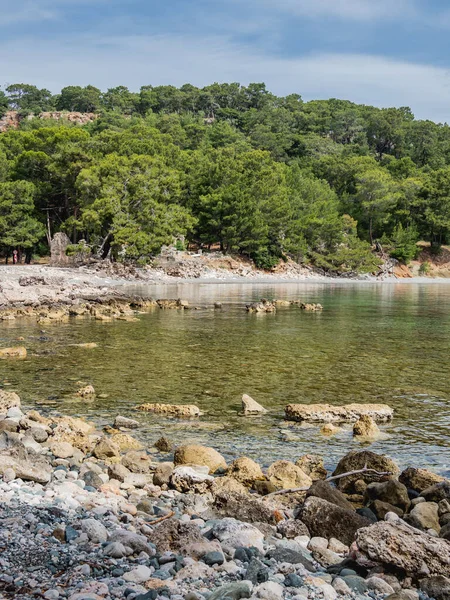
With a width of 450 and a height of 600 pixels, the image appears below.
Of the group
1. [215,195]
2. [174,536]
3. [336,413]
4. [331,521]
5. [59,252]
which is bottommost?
[336,413]

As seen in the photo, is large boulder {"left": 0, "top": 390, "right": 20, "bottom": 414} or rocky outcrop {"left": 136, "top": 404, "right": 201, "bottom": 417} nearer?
large boulder {"left": 0, "top": 390, "right": 20, "bottom": 414}

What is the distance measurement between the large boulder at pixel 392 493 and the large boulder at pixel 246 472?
1562mm

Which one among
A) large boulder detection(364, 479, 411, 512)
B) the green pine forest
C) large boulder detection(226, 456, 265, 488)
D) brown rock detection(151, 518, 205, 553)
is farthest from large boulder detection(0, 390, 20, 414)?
the green pine forest

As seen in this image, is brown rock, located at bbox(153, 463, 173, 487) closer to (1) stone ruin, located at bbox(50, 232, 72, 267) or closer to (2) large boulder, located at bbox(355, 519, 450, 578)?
(2) large boulder, located at bbox(355, 519, 450, 578)

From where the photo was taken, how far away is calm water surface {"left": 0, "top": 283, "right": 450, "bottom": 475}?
10.4 meters

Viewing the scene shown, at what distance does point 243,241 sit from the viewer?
68.9m

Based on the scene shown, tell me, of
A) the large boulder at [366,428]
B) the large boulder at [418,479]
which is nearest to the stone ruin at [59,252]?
the large boulder at [366,428]

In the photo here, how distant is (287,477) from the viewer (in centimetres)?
800

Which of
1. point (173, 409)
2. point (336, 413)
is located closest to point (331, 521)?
point (336, 413)

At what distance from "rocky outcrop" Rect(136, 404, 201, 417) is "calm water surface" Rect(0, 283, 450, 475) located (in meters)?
0.29

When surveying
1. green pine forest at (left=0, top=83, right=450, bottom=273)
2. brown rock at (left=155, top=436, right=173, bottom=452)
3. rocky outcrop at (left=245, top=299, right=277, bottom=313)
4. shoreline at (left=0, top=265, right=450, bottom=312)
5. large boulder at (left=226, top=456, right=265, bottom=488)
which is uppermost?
green pine forest at (left=0, top=83, right=450, bottom=273)

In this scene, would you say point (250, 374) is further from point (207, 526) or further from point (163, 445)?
point (207, 526)

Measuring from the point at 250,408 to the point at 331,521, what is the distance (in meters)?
5.52

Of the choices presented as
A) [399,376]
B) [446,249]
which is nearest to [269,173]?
[446,249]
